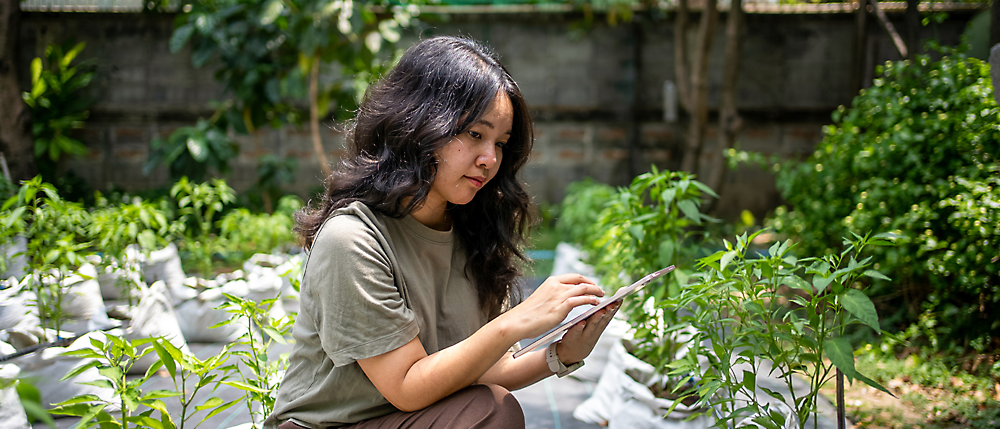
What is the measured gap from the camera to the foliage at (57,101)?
19.5ft

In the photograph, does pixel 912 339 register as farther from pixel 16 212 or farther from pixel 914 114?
pixel 16 212

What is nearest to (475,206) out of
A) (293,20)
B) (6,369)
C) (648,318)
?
(648,318)

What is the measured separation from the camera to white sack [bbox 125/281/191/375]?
9.01ft

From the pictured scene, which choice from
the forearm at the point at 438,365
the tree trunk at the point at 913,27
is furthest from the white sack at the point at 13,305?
the tree trunk at the point at 913,27

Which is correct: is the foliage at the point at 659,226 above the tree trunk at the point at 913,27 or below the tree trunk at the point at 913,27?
below

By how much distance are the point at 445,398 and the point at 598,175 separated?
553cm

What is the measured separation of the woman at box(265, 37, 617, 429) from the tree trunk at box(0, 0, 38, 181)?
145 inches

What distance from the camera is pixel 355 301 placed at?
1.22m

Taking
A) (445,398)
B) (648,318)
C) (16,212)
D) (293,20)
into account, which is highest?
(293,20)

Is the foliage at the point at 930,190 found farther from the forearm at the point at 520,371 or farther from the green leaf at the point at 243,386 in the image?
the green leaf at the point at 243,386

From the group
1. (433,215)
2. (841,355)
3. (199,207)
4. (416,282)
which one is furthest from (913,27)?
(199,207)

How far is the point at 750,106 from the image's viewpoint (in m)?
6.47

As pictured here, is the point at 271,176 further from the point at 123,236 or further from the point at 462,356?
the point at 462,356

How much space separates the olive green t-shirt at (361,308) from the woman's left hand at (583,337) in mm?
243
